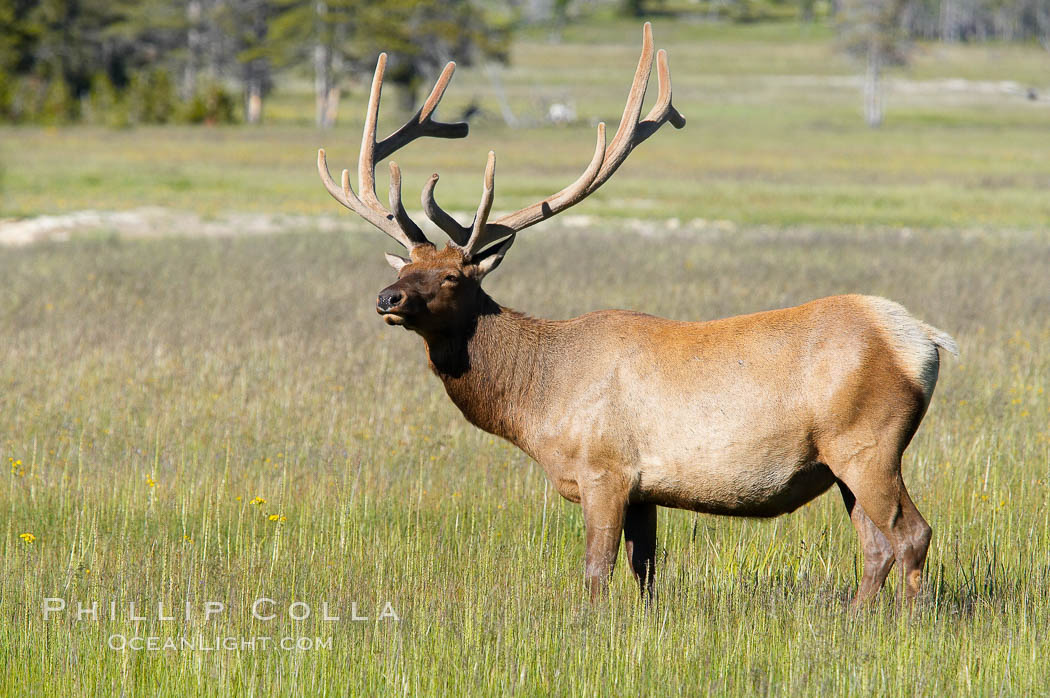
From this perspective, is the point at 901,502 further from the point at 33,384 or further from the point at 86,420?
the point at 33,384

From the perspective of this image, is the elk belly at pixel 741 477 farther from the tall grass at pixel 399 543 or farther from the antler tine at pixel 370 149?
the antler tine at pixel 370 149

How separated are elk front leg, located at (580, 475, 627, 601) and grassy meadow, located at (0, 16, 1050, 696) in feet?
0.71

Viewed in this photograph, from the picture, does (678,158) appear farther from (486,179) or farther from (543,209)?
(486,179)

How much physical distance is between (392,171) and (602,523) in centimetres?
201

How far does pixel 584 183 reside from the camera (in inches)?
242

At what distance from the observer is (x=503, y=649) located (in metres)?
4.82

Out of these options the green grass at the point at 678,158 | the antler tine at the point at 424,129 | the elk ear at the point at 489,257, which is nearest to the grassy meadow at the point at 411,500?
the elk ear at the point at 489,257

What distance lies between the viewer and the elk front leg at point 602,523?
5301 mm

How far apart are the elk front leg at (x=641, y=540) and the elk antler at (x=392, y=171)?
1646mm

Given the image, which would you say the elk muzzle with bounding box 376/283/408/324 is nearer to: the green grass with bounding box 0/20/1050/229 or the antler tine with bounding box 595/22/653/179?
the antler tine with bounding box 595/22/653/179

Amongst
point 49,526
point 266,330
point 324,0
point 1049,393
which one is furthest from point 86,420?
point 324,0

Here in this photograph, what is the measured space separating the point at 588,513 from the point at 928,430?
3.99 metres

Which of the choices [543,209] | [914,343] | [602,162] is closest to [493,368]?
[543,209]

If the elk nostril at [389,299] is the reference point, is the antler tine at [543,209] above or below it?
above
